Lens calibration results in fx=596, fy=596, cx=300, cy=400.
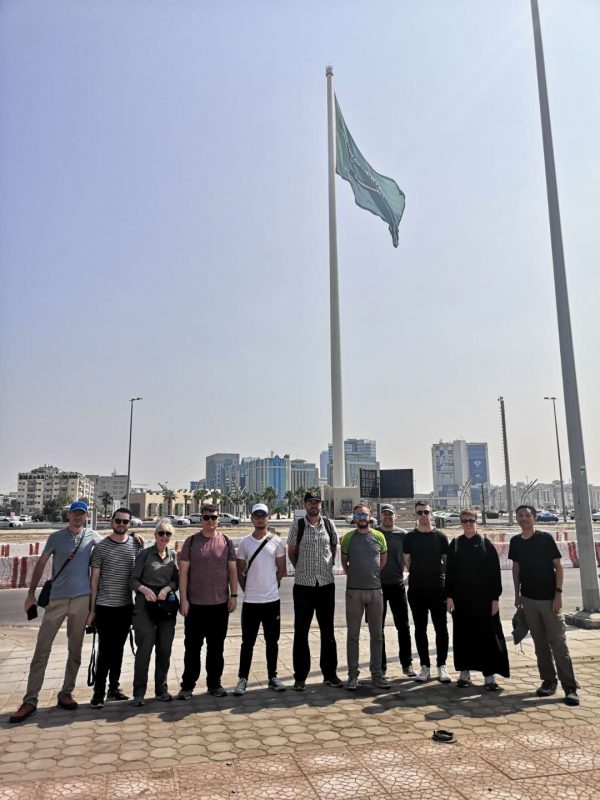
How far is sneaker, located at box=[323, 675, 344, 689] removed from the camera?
6.18m

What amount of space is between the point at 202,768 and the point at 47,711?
2.14 m

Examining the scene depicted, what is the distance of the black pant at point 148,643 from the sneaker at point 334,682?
66.1 inches

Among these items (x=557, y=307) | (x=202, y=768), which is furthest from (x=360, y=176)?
(x=202, y=768)

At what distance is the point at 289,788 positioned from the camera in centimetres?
385

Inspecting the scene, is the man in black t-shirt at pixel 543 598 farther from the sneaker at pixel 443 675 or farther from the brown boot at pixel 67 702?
the brown boot at pixel 67 702

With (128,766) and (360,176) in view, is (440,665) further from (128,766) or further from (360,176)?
(360,176)

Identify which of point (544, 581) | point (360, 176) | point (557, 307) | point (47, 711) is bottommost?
point (47, 711)

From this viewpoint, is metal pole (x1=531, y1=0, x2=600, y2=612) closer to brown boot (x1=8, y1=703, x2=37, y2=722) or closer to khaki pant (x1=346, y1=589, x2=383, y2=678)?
khaki pant (x1=346, y1=589, x2=383, y2=678)

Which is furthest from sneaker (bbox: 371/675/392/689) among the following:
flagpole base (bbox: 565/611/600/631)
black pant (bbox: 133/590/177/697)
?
flagpole base (bbox: 565/611/600/631)

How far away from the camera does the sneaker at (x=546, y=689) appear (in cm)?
580

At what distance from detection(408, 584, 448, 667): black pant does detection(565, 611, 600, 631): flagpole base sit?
12.8 feet

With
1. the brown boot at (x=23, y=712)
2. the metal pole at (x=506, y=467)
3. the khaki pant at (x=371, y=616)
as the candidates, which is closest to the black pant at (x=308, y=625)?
the khaki pant at (x=371, y=616)

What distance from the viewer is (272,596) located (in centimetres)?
609

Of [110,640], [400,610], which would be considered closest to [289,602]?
[400,610]
